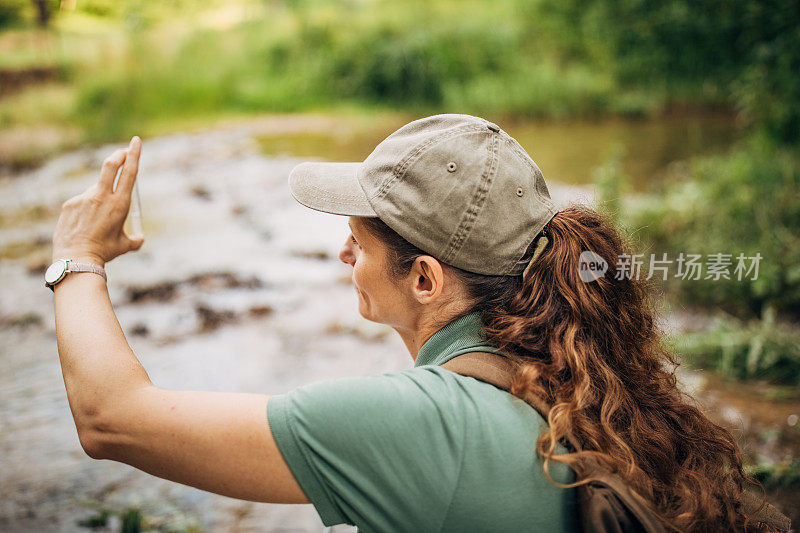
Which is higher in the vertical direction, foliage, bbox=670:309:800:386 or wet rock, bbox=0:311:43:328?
wet rock, bbox=0:311:43:328

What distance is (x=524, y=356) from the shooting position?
108 cm

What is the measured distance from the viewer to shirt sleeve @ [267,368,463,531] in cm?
88

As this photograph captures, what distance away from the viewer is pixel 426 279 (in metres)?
1.16

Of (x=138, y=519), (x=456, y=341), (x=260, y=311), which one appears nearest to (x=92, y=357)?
(x=456, y=341)

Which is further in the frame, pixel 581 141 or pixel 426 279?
pixel 581 141

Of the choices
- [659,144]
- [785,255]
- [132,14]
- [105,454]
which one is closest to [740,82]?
[659,144]

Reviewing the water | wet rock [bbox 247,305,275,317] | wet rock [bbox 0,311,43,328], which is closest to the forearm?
wet rock [bbox 0,311,43,328]

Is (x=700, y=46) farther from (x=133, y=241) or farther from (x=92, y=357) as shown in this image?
(x=92, y=357)

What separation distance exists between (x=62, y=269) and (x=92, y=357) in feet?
0.73

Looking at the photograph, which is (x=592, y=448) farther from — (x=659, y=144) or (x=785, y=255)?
(x=659, y=144)

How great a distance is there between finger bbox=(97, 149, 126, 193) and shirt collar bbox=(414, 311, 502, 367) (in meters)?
0.69

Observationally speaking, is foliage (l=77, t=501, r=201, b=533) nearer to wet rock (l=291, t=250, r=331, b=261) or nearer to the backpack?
the backpack

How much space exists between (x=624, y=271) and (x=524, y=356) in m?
0.29

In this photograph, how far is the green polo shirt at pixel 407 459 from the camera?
0.89m
